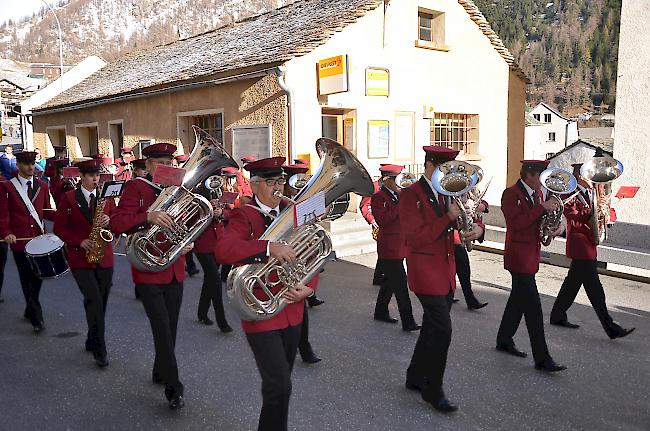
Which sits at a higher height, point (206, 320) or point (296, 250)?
point (296, 250)

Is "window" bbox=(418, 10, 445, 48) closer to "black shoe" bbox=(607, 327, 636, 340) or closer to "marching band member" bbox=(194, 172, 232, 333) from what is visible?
"marching band member" bbox=(194, 172, 232, 333)

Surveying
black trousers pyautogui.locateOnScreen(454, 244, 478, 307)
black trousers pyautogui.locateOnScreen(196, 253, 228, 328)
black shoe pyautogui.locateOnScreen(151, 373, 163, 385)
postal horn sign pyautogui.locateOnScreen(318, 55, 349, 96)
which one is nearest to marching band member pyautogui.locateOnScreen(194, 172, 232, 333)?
black trousers pyautogui.locateOnScreen(196, 253, 228, 328)

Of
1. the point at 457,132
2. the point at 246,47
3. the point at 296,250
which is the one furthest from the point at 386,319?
the point at 246,47

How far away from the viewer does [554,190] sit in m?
5.21

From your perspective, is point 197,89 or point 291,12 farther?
point 291,12

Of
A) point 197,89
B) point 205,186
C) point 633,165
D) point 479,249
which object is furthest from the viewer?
point 197,89

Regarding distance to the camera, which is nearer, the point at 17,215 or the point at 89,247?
the point at 89,247

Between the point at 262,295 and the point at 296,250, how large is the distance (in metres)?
0.34

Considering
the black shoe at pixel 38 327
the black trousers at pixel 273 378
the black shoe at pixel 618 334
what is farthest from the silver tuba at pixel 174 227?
the black shoe at pixel 618 334

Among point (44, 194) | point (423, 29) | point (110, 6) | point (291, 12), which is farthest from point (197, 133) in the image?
point (110, 6)

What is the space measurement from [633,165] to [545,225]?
6.27 metres

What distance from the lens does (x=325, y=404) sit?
14.5 feet

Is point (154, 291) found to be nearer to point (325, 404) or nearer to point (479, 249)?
point (325, 404)

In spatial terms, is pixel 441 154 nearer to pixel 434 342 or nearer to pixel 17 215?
pixel 434 342
